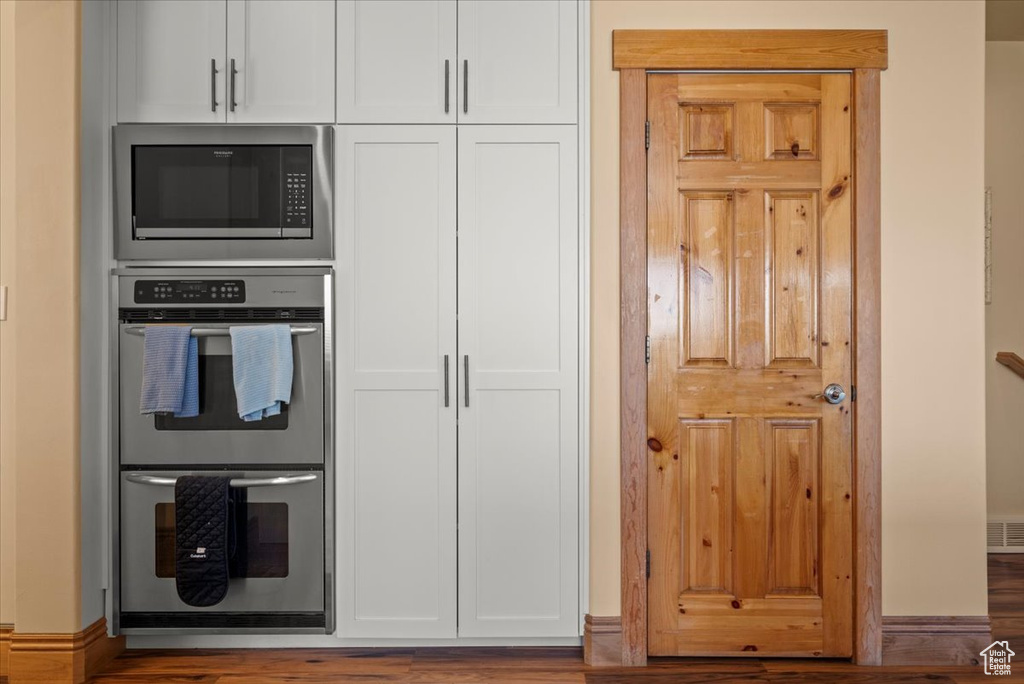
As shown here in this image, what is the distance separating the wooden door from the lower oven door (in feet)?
3.75

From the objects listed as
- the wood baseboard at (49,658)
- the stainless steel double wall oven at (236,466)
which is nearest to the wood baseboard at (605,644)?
the stainless steel double wall oven at (236,466)

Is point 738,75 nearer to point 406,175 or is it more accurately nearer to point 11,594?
point 406,175

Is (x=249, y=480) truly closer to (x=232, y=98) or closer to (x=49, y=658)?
(x=49, y=658)

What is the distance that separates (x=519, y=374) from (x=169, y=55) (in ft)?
5.24

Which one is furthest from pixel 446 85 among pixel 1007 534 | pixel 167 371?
pixel 1007 534

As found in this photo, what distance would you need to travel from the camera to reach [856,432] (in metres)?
2.35

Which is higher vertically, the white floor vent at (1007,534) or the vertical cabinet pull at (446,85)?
the vertical cabinet pull at (446,85)

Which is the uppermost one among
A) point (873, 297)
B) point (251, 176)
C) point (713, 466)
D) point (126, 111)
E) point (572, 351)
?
point (126, 111)

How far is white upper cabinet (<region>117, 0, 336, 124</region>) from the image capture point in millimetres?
2354

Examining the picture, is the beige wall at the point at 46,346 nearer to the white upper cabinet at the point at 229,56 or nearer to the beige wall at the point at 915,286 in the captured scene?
the white upper cabinet at the point at 229,56

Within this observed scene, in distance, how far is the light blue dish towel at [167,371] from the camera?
7.47 feet

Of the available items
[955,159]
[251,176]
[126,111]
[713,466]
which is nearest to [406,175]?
[251,176]

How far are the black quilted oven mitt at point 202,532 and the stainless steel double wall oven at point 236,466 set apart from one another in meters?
0.07

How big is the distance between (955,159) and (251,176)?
2378 mm
